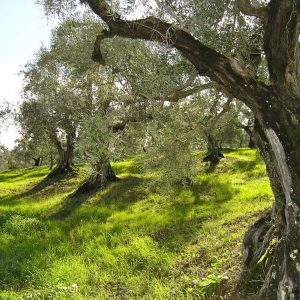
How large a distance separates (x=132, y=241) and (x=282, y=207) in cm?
860

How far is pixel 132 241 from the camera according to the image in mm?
15562

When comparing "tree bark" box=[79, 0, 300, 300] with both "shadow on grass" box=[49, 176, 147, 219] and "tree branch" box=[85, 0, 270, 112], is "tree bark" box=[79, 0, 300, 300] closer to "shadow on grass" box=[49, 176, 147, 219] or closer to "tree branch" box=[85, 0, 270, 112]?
"tree branch" box=[85, 0, 270, 112]

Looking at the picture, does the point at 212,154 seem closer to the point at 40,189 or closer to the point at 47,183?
the point at 40,189

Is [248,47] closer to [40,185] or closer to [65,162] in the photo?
[40,185]

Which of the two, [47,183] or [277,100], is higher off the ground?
[277,100]

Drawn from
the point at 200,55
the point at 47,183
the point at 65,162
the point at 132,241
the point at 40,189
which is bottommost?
the point at 132,241

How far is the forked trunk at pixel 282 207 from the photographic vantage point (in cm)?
704

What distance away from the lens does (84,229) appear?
59.3 ft

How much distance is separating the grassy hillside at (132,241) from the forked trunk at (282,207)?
5.94 feet

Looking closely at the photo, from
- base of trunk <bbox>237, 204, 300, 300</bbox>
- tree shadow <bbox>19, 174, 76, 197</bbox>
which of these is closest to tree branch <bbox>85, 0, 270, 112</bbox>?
base of trunk <bbox>237, 204, 300, 300</bbox>

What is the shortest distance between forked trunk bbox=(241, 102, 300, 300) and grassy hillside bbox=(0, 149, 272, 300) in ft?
5.94

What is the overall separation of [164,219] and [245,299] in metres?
10.6

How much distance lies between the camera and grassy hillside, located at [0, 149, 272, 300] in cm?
1086

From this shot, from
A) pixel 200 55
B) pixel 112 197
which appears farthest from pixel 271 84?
pixel 112 197
